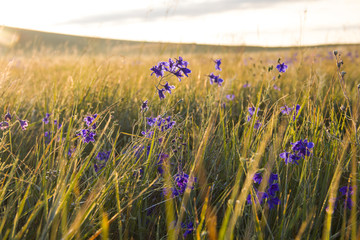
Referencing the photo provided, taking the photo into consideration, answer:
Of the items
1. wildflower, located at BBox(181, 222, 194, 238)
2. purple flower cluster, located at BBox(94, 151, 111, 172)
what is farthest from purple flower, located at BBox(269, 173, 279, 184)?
purple flower cluster, located at BBox(94, 151, 111, 172)

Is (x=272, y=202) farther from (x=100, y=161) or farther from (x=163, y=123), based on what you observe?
(x=100, y=161)

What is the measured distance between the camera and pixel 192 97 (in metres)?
2.76

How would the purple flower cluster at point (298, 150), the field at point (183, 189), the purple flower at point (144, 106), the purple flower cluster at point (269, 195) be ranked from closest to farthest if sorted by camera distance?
the field at point (183, 189) < the purple flower cluster at point (269, 195) < the purple flower cluster at point (298, 150) < the purple flower at point (144, 106)

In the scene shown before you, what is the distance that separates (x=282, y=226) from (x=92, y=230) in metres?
0.74

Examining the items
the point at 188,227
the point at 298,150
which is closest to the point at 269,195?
the point at 298,150

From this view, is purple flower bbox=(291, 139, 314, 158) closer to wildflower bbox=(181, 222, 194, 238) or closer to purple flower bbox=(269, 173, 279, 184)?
purple flower bbox=(269, 173, 279, 184)

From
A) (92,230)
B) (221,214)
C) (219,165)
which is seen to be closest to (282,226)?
(221,214)

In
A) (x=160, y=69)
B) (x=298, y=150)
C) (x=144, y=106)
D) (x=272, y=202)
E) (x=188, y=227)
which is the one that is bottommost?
(x=188, y=227)

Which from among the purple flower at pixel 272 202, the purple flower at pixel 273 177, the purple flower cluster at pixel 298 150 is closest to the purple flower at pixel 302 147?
the purple flower cluster at pixel 298 150

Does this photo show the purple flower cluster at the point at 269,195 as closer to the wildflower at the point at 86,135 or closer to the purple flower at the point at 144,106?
the purple flower at the point at 144,106

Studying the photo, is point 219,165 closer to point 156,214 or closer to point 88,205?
point 156,214

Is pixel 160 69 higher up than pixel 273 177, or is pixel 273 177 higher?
pixel 160 69

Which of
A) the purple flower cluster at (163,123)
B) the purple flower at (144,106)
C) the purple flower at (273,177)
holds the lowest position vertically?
the purple flower at (273,177)

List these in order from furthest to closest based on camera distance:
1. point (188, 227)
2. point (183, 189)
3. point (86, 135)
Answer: point (86, 135)
point (183, 189)
point (188, 227)
